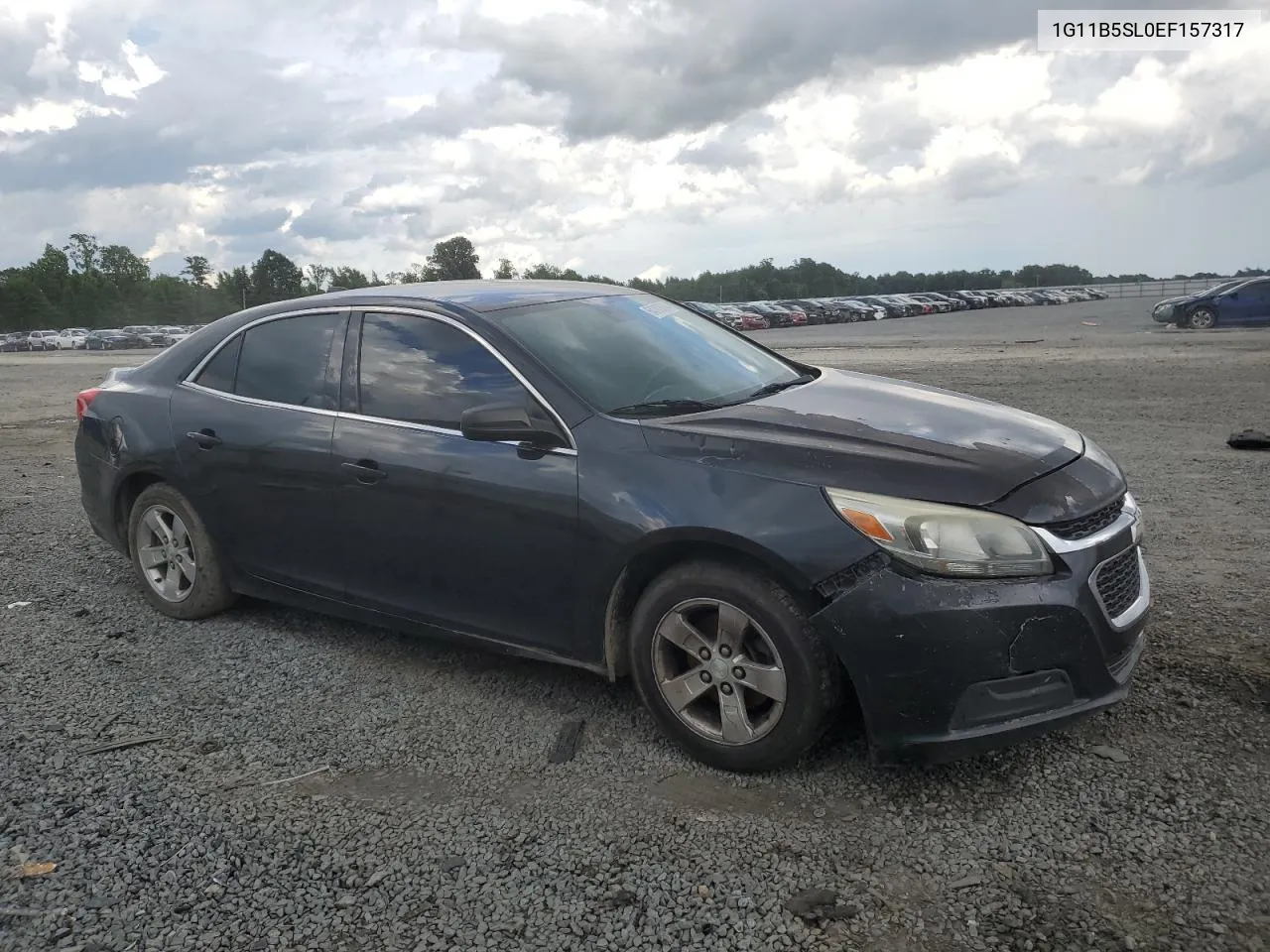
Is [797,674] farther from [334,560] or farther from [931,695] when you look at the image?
[334,560]

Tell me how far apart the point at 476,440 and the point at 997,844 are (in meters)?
2.22

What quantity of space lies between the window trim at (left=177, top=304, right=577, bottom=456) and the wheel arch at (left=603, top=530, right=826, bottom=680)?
478 mm

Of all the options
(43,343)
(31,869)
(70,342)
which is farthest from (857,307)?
(31,869)

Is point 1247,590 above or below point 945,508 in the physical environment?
below

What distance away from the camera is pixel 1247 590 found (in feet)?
15.7

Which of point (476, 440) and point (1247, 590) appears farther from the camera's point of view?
point (1247, 590)

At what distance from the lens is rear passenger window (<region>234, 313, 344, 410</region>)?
446cm

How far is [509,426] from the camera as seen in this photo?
3.66 meters

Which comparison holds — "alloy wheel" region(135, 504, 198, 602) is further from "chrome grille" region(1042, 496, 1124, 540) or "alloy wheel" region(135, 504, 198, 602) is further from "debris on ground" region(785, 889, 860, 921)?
"chrome grille" region(1042, 496, 1124, 540)

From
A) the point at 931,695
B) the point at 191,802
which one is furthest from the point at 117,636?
the point at 931,695

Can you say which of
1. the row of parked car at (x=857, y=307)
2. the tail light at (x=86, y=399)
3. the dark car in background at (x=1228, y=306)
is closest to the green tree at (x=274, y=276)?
the row of parked car at (x=857, y=307)

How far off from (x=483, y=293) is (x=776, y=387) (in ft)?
4.46

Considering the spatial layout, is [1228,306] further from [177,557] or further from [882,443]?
[177,557]

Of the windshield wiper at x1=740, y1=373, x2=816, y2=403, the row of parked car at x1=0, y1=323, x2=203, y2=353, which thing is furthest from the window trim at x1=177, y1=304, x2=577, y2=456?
the row of parked car at x1=0, y1=323, x2=203, y2=353
